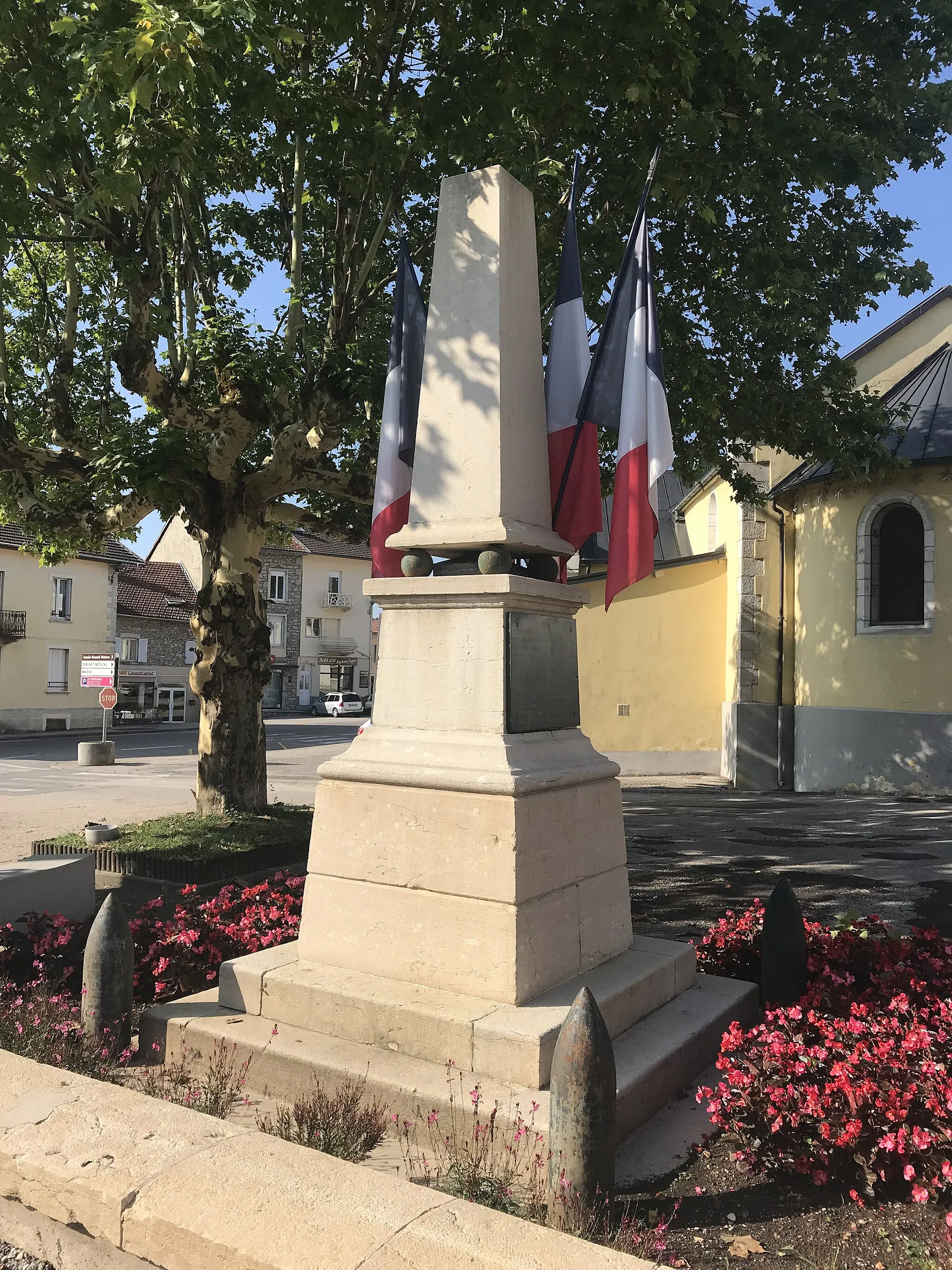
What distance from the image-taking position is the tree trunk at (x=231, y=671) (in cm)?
1052

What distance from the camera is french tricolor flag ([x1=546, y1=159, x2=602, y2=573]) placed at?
4.87m

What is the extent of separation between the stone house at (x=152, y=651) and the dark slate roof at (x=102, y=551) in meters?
1.11

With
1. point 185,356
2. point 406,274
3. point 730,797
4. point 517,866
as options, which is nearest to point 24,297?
point 185,356

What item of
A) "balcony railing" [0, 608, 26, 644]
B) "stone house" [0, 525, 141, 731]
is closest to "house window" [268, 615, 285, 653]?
"stone house" [0, 525, 141, 731]

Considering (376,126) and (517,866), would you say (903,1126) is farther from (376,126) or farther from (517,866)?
(376,126)

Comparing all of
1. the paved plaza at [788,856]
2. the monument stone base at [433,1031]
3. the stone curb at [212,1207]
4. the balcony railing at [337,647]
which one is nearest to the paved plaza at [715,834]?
the paved plaza at [788,856]

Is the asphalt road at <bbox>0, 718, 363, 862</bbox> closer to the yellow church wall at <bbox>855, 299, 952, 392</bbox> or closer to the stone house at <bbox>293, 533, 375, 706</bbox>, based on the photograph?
the yellow church wall at <bbox>855, 299, 952, 392</bbox>

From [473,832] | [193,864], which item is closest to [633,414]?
[473,832]

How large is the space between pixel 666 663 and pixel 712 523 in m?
4.99

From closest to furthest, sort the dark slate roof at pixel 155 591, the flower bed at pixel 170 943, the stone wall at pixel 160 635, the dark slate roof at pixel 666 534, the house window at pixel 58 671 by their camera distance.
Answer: the flower bed at pixel 170 943
the dark slate roof at pixel 666 534
the house window at pixel 58 671
the stone wall at pixel 160 635
the dark slate roof at pixel 155 591

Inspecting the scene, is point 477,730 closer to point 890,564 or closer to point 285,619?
point 890,564

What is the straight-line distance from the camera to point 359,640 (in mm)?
58969

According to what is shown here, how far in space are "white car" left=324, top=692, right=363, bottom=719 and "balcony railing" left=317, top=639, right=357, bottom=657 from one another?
6622mm

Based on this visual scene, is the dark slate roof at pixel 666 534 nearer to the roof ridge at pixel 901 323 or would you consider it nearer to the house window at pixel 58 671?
the roof ridge at pixel 901 323
